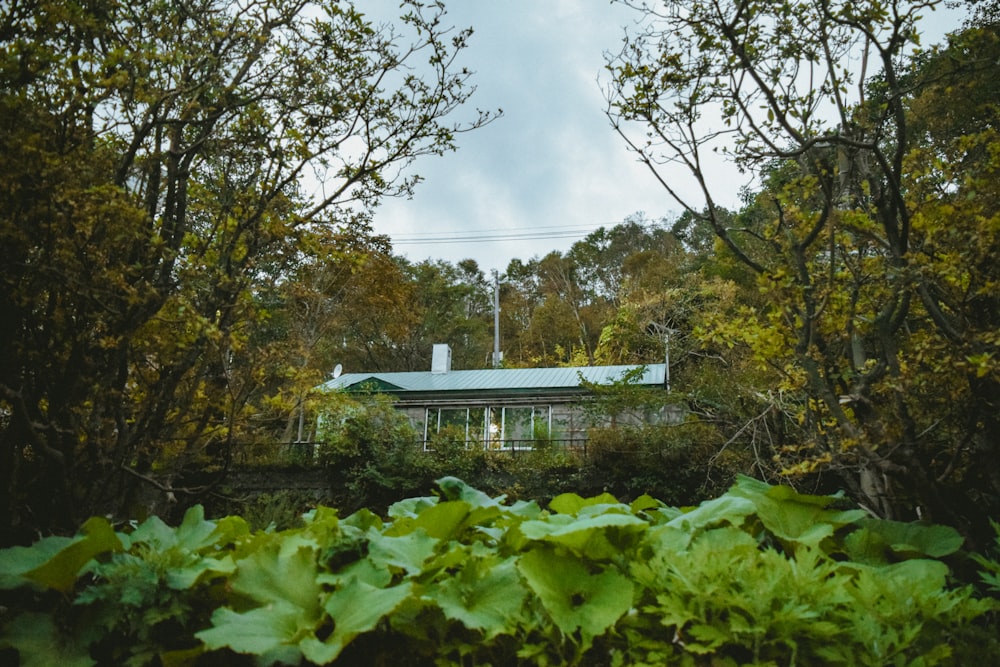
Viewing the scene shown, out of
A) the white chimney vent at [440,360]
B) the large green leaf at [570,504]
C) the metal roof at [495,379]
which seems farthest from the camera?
the white chimney vent at [440,360]

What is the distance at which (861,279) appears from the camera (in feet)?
10.6

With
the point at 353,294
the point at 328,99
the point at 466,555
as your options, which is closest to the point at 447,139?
the point at 328,99

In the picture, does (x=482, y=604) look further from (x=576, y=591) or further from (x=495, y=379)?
(x=495, y=379)

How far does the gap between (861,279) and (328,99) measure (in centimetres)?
295

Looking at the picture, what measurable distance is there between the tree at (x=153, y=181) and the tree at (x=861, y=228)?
4.26 feet

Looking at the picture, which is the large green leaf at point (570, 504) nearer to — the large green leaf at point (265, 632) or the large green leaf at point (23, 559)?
the large green leaf at point (265, 632)

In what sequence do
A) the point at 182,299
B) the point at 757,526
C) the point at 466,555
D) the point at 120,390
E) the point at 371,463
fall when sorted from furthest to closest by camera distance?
the point at 371,463 < the point at 120,390 < the point at 182,299 < the point at 757,526 < the point at 466,555

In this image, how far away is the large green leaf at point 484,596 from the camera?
1351mm

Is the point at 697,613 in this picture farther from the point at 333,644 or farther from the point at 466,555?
the point at 333,644

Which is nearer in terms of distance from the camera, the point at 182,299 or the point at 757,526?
the point at 757,526

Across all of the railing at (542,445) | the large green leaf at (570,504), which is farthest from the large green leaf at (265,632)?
the railing at (542,445)

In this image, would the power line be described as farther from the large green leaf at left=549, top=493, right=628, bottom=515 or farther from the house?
Result: the large green leaf at left=549, top=493, right=628, bottom=515

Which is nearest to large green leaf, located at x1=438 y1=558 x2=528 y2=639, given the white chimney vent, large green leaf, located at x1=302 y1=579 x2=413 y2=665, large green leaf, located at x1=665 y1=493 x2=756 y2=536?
large green leaf, located at x1=302 y1=579 x2=413 y2=665

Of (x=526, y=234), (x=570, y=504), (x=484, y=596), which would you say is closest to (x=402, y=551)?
(x=484, y=596)
